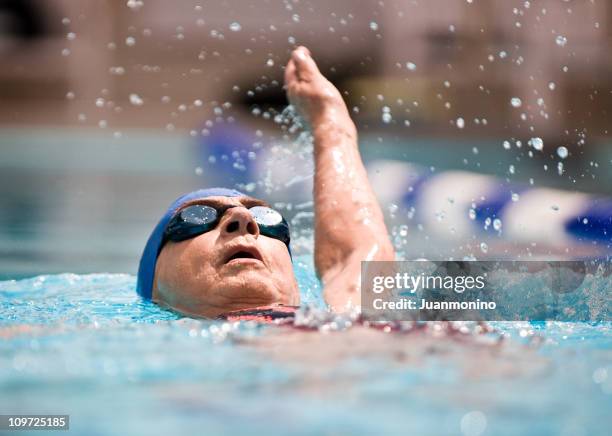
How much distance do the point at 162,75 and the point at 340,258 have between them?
7.80 meters

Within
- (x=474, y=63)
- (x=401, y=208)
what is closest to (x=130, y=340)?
(x=401, y=208)

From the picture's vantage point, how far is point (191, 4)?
9.66 metres

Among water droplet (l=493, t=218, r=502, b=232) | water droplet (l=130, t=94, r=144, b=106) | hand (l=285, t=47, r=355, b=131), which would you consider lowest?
water droplet (l=493, t=218, r=502, b=232)

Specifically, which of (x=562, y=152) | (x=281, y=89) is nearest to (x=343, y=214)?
(x=562, y=152)

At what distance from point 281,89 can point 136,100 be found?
1.97 meters

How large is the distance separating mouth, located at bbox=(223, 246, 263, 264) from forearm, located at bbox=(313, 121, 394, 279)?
15.7 inches

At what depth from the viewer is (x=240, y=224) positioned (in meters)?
1.85

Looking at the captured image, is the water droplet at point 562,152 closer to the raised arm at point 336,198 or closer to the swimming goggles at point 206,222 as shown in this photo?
the raised arm at point 336,198

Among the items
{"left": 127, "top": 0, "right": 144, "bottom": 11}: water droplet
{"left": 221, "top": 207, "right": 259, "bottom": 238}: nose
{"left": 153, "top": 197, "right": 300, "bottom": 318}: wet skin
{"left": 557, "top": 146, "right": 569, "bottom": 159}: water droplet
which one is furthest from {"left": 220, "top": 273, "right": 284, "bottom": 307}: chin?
{"left": 127, "top": 0, "right": 144, "bottom": 11}: water droplet

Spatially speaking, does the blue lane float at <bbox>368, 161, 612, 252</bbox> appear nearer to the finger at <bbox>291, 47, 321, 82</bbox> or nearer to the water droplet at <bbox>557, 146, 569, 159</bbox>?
the water droplet at <bbox>557, 146, 569, 159</bbox>

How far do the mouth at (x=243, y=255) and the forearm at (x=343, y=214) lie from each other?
1.30 feet

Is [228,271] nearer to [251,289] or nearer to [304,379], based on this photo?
[251,289]

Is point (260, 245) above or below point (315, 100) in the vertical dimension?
below

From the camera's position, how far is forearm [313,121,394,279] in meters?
2.22
